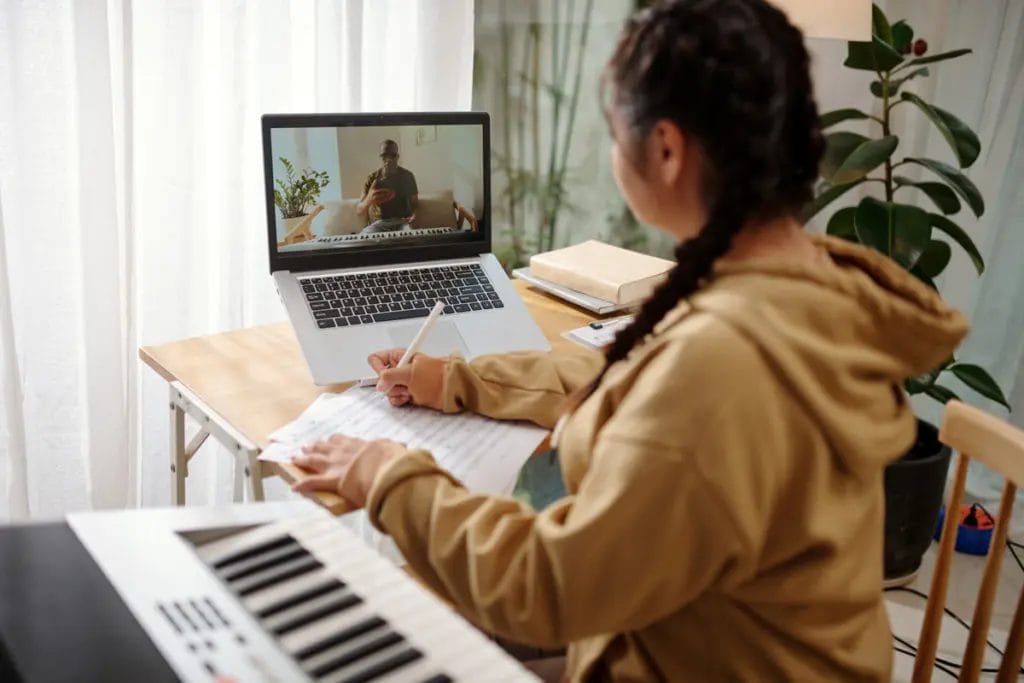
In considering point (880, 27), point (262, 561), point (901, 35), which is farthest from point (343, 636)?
point (901, 35)

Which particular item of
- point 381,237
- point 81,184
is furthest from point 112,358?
point 381,237

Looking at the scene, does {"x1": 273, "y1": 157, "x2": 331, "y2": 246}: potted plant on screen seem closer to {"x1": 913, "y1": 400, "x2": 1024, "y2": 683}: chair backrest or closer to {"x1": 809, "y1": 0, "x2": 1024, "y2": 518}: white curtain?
{"x1": 913, "y1": 400, "x2": 1024, "y2": 683}: chair backrest

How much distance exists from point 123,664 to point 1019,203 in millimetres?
2467

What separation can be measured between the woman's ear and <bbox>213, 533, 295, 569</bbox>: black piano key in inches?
18.8

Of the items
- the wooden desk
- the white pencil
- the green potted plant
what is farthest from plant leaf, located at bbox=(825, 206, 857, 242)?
the white pencil

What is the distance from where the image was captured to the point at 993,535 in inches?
47.7

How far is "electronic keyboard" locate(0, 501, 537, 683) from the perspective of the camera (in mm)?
797

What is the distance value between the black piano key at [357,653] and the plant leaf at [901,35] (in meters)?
1.92

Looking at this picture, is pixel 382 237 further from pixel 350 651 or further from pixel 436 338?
pixel 350 651

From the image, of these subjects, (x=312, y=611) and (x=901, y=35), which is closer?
(x=312, y=611)

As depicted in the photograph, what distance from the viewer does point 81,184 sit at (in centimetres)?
178

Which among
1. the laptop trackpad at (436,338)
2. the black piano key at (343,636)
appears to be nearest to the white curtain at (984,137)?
the laptop trackpad at (436,338)

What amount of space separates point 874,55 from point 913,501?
0.96m

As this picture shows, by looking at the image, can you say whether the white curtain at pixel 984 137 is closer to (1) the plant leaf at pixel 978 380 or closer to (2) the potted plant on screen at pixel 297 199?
(1) the plant leaf at pixel 978 380
